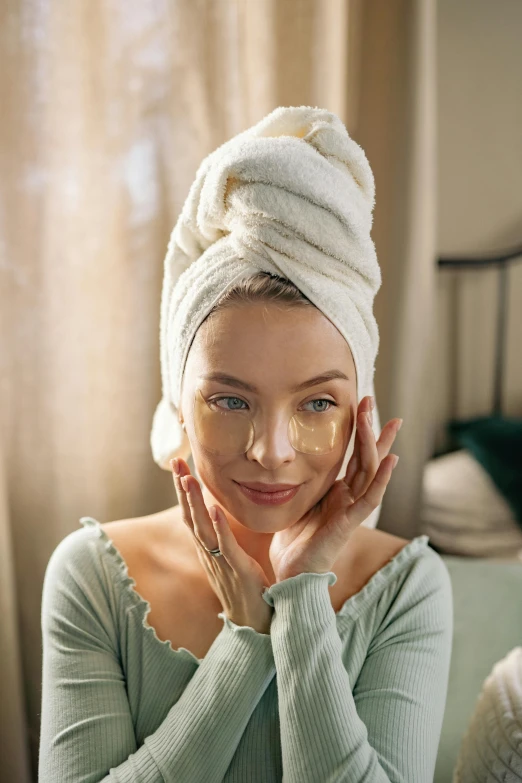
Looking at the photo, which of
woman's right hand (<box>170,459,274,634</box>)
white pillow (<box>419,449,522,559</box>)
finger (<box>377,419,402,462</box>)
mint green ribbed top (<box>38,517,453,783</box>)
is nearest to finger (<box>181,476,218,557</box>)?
woman's right hand (<box>170,459,274,634</box>)

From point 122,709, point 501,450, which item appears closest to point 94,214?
point 122,709

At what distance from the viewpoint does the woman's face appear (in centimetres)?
85

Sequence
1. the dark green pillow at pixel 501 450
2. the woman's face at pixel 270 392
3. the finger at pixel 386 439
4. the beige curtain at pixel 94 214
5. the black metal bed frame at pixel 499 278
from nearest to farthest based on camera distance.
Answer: the woman's face at pixel 270 392, the finger at pixel 386 439, the beige curtain at pixel 94 214, the dark green pillow at pixel 501 450, the black metal bed frame at pixel 499 278

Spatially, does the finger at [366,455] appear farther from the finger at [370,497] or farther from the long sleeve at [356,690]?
the long sleeve at [356,690]

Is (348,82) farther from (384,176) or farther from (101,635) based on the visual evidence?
(101,635)

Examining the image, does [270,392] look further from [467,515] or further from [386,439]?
[467,515]

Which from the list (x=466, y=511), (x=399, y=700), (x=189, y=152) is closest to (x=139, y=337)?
(x=189, y=152)

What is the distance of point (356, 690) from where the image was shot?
978mm

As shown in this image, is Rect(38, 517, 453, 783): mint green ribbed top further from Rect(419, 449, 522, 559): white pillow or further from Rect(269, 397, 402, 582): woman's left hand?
Rect(419, 449, 522, 559): white pillow

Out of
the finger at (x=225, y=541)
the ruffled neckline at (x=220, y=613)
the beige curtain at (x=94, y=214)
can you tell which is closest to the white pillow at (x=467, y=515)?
the beige curtain at (x=94, y=214)

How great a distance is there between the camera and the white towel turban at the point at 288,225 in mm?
862

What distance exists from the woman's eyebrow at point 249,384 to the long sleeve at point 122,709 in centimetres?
31

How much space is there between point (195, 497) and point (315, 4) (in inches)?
46.5

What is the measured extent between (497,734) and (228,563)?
47 centimetres
